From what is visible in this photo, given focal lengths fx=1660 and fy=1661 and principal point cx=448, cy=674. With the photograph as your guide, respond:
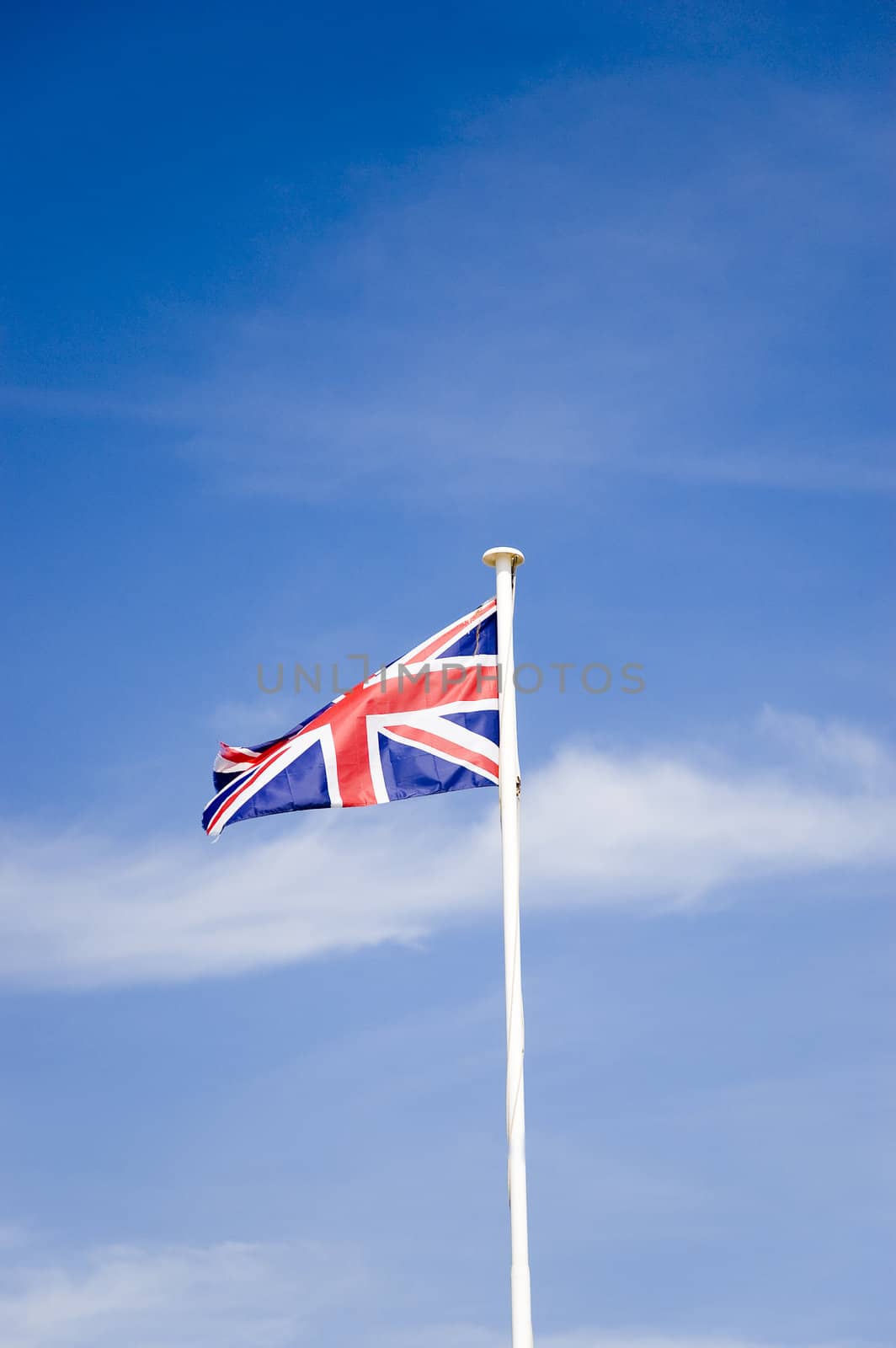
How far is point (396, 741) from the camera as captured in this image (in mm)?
22703

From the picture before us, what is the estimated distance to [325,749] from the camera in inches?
900

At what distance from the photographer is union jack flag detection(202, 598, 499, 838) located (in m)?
22.5

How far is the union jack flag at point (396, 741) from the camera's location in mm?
22500

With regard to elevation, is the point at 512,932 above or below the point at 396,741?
below

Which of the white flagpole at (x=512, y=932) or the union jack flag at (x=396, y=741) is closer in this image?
the white flagpole at (x=512, y=932)

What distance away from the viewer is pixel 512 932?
2098 cm

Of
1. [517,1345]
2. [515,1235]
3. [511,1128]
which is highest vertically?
[511,1128]

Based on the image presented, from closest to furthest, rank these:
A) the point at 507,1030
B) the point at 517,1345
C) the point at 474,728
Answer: the point at 517,1345, the point at 507,1030, the point at 474,728

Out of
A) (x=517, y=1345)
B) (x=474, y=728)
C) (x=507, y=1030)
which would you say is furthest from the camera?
(x=474, y=728)

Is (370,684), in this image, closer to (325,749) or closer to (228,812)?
(325,749)

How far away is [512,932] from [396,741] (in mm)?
3275

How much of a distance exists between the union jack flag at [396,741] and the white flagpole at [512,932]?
37 cm

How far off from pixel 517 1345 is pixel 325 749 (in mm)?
8043

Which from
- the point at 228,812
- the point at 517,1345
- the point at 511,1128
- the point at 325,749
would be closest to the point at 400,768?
the point at 325,749
